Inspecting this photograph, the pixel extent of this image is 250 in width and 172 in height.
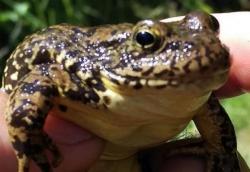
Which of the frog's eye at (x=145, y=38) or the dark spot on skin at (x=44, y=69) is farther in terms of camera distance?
the dark spot on skin at (x=44, y=69)

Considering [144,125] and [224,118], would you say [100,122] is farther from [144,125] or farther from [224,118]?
[224,118]

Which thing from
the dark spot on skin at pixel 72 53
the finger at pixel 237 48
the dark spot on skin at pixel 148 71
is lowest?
the finger at pixel 237 48

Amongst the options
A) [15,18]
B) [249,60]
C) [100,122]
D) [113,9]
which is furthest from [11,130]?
[113,9]

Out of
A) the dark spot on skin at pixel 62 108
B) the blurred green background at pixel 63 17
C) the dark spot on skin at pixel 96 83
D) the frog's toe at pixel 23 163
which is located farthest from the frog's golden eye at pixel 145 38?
the blurred green background at pixel 63 17

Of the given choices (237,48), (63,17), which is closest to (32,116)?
(237,48)

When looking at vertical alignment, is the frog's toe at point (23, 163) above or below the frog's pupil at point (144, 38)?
below

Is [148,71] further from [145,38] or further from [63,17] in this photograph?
[63,17]

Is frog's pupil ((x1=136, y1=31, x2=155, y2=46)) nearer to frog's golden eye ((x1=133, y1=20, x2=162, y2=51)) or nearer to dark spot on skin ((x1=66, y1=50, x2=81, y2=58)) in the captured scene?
frog's golden eye ((x1=133, y1=20, x2=162, y2=51))

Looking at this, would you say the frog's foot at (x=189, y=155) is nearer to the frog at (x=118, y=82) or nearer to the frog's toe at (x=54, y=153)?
the frog at (x=118, y=82)
